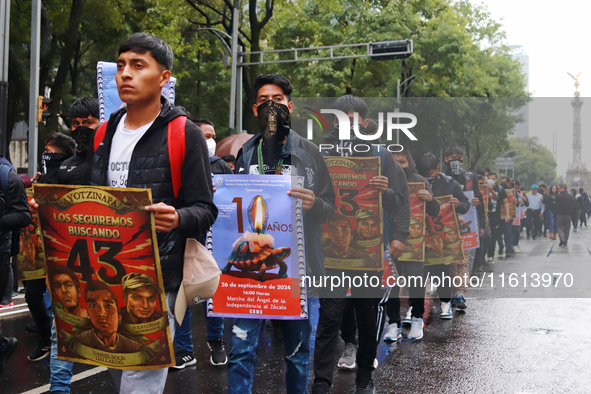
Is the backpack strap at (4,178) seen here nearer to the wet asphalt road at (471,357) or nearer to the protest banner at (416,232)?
the wet asphalt road at (471,357)

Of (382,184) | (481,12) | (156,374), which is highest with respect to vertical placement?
(481,12)

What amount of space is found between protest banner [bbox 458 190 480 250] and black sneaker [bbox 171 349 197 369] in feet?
12.6

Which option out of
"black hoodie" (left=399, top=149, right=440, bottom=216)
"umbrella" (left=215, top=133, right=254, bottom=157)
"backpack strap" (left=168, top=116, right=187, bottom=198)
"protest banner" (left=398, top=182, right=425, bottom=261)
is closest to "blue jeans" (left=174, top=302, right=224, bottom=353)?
"protest banner" (left=398, top=182, right=425, bottom=261)

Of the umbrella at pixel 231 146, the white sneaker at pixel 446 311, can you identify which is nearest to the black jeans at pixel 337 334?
the white sneaker at pixel 446 311

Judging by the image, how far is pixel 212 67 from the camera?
2767 cm

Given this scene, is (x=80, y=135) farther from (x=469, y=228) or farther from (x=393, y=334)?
(x=469, y=228)

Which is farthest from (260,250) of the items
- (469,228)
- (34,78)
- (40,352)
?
(34,78)

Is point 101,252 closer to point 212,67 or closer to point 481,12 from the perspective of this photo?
point 212,67

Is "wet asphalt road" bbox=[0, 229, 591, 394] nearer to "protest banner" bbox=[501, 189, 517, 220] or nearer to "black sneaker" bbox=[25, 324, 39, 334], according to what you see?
"black sneaker" bbox=[25, 324, 39, 334]

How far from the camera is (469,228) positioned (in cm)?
811

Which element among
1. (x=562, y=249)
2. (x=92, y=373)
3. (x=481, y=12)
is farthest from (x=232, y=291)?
(x=481, y=12)

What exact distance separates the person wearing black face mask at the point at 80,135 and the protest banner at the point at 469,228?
189 inches

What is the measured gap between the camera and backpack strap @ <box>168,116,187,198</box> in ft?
8.45

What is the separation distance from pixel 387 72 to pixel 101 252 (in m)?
25.8
